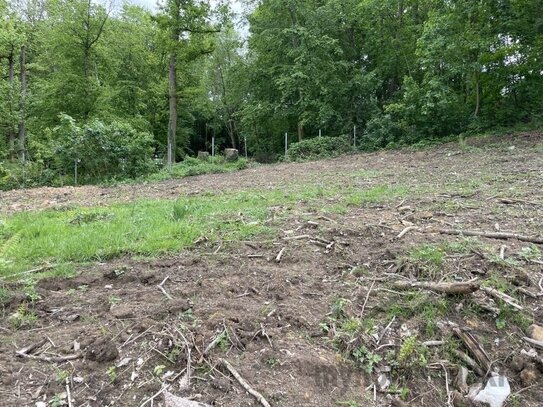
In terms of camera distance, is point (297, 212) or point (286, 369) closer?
point (286, 369)

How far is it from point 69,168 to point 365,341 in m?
11.8

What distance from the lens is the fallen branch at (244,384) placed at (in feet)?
6.46

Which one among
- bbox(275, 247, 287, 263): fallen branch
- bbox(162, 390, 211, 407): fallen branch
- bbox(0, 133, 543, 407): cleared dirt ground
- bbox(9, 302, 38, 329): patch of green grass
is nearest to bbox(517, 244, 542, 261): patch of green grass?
bbox(0, 133, 543, 407): cleared dirt ground

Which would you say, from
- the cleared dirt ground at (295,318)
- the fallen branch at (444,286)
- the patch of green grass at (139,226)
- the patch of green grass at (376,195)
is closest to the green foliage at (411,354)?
the cleared dirt ground at (295,318)

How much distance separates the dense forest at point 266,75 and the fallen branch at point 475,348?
37.4ft

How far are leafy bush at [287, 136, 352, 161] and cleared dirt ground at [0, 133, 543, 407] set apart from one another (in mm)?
11388

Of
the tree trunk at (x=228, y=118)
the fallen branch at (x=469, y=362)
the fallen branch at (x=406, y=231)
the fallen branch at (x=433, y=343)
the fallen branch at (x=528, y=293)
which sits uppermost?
the tree trunk at (x=228, y=118)

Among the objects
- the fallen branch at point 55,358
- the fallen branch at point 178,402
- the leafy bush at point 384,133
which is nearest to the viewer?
the fallen branch at point 178,402

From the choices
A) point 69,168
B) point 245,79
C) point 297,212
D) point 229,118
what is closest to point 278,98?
point 245,79

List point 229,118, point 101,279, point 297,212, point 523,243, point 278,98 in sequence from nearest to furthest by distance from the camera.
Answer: point 101,279, point 523,243, point 297,212, point 278,98, point 229,118

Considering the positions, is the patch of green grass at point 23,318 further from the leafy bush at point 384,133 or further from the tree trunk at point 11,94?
the tree trunk at point 11,94

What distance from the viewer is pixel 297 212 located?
5.09 m

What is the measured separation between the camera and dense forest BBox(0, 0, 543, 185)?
13.6 metres

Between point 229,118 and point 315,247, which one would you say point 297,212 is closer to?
point 315,247
